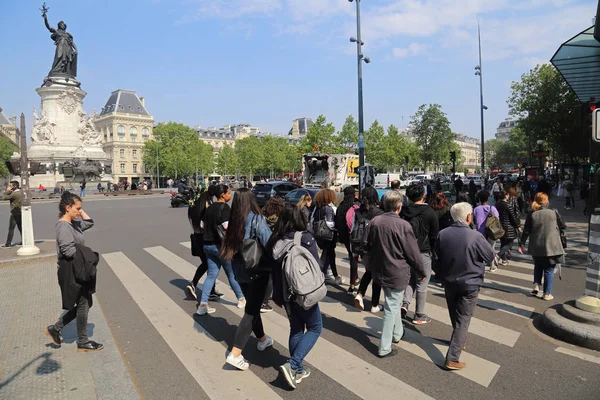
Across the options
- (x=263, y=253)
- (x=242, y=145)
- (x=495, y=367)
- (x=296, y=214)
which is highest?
(x=242, y=145)

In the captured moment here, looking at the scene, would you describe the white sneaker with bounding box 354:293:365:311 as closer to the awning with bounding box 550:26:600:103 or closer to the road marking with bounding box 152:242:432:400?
the road marking with bounding box 152:242:432:400

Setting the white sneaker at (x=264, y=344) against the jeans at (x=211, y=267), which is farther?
the jeans at (x=211, y=267)

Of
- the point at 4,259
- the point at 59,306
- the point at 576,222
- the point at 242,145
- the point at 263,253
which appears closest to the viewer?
the point at 263,253

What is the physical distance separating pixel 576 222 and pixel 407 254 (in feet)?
→ 45.2

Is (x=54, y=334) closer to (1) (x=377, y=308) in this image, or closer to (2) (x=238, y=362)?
(2) (x=238, y=362)

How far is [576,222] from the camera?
49.3 feet

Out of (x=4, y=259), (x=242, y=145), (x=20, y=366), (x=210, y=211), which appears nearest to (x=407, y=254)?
(x=210, y=211)

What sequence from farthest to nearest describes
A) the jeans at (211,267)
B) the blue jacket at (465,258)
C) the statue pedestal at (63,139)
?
the statue pedestal at (63,139) → the jeans at (211,267) → the blue jacket at (465,258)

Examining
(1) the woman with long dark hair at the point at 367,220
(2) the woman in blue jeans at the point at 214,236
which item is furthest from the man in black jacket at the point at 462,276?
(2) the woman in blue jeans at the point at 214,236

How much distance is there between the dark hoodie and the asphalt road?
3.56 ft

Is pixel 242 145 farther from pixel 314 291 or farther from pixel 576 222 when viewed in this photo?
pixel 314 291

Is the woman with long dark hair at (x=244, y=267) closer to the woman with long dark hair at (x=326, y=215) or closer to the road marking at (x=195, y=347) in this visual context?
the road marking at (x=195, y=347)

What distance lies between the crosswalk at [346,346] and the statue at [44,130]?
48584 millimetres

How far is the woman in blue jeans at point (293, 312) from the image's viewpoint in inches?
149
